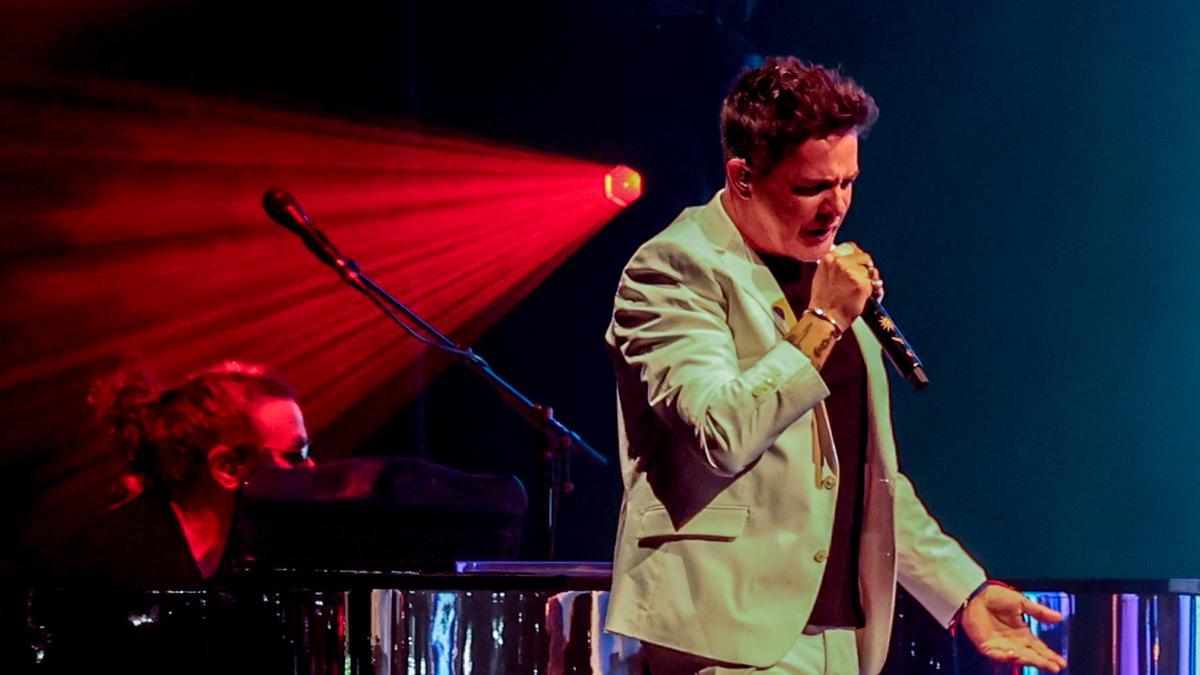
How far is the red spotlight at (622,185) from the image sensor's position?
17.1 feet

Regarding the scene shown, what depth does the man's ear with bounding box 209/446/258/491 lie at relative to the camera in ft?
12.5

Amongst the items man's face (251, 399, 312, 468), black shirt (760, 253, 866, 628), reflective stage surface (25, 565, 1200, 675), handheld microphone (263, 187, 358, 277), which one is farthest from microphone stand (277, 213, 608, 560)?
black shirt (760, 253, 866, 628)

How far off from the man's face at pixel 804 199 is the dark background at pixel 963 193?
334cm

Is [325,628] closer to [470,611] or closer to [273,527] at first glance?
[470,611]

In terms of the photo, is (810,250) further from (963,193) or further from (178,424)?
(963,193)

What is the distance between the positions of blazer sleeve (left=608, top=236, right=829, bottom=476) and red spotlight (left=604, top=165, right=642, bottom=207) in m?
3.45

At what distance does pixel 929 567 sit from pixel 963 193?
3305 millimetres

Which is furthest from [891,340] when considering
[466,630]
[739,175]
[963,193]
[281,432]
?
→ [963,193]

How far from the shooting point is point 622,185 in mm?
5223

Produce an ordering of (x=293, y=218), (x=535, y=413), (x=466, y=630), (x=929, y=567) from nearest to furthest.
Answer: (x=929, y=567), (x=466, y=630), (x=293, y=218), (x=535, y=413)

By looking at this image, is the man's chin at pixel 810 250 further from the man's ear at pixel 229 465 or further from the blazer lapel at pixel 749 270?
the man's ear at pixel 229 465

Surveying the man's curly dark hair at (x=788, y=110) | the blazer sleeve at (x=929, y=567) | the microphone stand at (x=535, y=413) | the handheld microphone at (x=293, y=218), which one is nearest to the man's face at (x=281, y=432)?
the microphone stand at (x=535, y=413)

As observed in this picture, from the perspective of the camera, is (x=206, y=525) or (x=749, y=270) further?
(x=206, y=525)

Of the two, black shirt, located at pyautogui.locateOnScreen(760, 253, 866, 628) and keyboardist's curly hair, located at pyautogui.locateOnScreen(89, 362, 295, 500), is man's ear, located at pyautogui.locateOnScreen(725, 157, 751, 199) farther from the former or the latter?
keyboardist's curly hair, located at pyautogui.locateOnScreen(89, 362, 295, 500)
